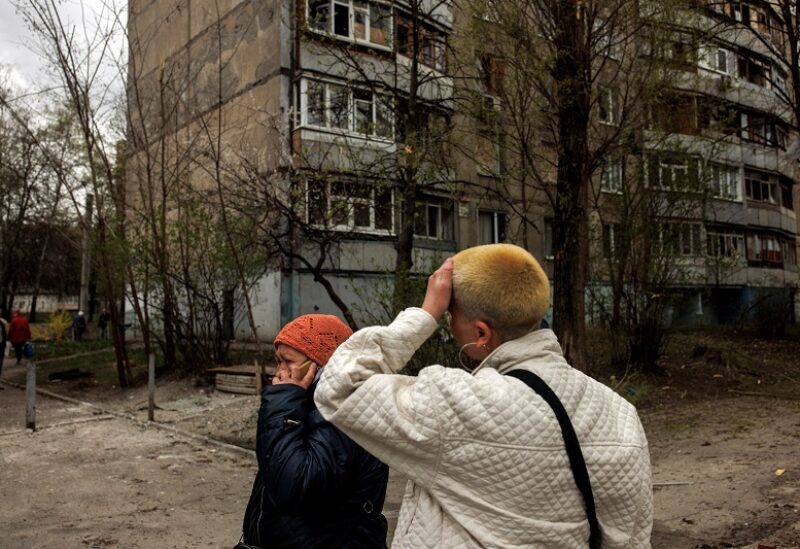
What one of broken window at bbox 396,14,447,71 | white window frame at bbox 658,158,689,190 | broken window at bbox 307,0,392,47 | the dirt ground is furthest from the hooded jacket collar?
broken window at bbox 307,0,392,47

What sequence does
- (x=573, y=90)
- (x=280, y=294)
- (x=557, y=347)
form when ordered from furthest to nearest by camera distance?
(x=280, y=294) → (x=573, y=90) → (x=557, y=347)

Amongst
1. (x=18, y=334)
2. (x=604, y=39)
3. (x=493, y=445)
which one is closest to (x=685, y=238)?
(x=604, y=39)

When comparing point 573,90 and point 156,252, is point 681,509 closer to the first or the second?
point 573,90

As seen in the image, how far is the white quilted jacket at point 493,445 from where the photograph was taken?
1.56 metres

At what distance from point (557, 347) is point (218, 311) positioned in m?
13.3

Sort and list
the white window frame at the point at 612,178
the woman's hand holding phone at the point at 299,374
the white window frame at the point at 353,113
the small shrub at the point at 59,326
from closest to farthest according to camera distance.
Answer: the woman's hand holding phone at the point at 299,374, the white window frame at the point at 353,113, the white window frame at the point at 612,178, the small shrub at the point at 59,326

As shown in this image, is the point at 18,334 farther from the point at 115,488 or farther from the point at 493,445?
the point at 493,445

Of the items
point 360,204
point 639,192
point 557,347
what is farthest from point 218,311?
point 557,347

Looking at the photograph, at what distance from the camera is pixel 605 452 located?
1623 millimetres

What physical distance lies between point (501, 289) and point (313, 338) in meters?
0.81

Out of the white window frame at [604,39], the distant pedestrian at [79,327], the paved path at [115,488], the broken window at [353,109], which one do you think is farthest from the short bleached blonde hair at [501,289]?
the distant pedestrian at [79,327]

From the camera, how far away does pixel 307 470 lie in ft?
6.60

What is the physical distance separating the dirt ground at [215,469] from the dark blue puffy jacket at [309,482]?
3422 mm

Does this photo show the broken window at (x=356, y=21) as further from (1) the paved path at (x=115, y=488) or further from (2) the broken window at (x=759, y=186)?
(2) the broken window at (x=759, y=186)
